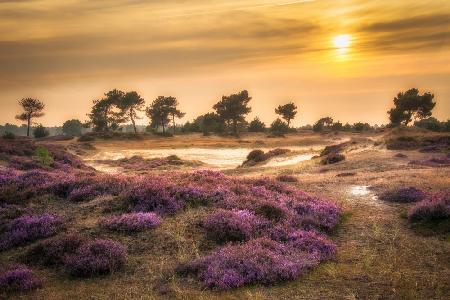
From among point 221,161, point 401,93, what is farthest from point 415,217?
point 401,93

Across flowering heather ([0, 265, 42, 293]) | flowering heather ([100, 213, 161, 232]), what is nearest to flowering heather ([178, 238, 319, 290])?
flowering heather ([100, 213, 161, 232])

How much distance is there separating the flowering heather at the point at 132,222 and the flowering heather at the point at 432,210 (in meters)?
9.32

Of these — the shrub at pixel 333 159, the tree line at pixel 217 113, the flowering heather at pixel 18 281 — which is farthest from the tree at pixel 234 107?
the flowering heather at pixel 18 281

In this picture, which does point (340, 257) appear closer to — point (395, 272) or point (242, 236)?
point (395, 272)

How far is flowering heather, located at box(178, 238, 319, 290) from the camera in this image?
930cm

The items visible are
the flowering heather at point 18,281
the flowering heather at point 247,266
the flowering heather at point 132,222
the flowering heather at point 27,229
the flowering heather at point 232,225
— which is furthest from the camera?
the flowering heather at point 132,222

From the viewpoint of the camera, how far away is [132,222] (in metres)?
12.5

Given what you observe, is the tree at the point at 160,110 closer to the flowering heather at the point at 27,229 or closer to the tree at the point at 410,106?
the tree at the point at 410,106

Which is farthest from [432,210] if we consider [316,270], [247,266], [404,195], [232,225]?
[247,266]

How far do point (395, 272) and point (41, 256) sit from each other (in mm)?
9373

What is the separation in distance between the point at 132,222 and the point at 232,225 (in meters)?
3.19

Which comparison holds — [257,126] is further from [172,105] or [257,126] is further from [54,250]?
[54,250]

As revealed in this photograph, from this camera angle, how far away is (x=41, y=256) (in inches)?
423

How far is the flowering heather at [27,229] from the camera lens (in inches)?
467
